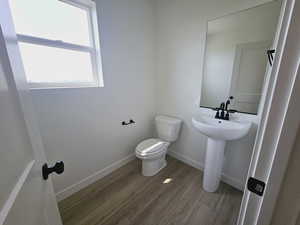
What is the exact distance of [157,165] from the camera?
1818 mm

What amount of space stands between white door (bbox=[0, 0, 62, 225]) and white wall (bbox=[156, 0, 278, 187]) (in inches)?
65.6

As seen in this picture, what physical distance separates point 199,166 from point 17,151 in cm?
199

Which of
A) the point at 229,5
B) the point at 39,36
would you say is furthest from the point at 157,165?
the point at 229,5

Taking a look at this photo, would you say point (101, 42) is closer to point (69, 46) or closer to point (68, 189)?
point (69, 46)

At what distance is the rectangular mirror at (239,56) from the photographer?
1.22 meters

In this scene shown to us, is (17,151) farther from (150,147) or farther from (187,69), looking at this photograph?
(187,69)

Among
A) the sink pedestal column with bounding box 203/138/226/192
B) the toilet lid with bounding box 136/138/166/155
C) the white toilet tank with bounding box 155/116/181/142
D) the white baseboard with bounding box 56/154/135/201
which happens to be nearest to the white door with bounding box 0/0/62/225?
the white baseboard with bounding box 56/154/135/201

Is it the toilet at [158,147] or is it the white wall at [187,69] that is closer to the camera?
the white wall at [187,69]

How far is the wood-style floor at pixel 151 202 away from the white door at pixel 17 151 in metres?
0.86

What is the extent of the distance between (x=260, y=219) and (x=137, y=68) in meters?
1.85

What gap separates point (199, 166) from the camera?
1.89 m

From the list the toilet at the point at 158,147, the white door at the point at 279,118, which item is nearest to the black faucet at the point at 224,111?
the toilet at the point at 158,147

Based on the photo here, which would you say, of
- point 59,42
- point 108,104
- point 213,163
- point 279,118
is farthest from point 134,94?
point 279,118

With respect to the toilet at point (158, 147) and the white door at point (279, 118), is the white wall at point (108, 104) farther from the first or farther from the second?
the white door at point (279, 118)
